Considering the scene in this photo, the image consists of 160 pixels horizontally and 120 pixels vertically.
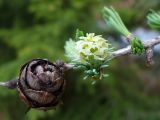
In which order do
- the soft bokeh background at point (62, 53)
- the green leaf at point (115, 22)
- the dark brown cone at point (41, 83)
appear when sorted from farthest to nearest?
the soft bokeh background at point (62, 53), the green leaf at point (115, 22), the dark brown cone at point (41, 83)

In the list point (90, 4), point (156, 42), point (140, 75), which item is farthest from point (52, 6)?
point (156, 42)

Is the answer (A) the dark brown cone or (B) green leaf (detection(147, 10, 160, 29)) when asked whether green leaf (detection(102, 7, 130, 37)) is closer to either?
(B) green leaf (detection(147, 10, 160, 29))

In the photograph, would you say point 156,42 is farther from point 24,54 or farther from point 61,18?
point 61,18

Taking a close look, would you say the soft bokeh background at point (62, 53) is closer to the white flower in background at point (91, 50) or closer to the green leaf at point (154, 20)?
the green leaf at point (154, 20)

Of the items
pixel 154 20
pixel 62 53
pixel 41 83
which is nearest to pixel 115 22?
pixel 154 20

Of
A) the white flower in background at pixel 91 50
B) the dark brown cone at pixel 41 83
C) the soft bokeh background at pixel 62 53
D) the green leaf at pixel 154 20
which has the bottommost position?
the dark brown cone at pixel 41 83

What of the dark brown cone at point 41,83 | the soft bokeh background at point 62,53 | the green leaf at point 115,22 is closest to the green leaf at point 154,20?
the green leaf at point 115,22
